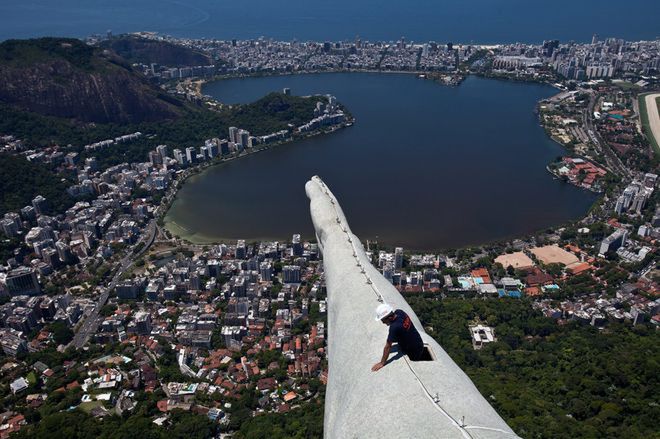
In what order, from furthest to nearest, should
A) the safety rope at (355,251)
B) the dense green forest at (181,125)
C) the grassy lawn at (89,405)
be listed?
the dense green forest at (181,125)
the grassy lawn at (89,405)
the safety rope at (355,251)

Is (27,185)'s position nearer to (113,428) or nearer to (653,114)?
(113,428)

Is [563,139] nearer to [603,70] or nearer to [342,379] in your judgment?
[603,70]

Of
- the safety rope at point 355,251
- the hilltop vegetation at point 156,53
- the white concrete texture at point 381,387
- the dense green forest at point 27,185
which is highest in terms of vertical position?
the hilltop vegetation at point 156,53

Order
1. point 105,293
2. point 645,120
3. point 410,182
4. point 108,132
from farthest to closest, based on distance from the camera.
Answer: point 645,120, point 108,132, point 410,182, point 105,293

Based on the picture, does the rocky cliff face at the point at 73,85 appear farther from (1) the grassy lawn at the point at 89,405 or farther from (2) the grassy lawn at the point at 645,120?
(2) the grassy lawn at the point at 645,120

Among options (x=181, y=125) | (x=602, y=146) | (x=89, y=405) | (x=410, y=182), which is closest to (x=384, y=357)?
(x=89, y=405)

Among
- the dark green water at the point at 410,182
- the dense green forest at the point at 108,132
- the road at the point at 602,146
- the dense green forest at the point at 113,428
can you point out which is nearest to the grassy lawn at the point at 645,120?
the road at the point at 602,146
